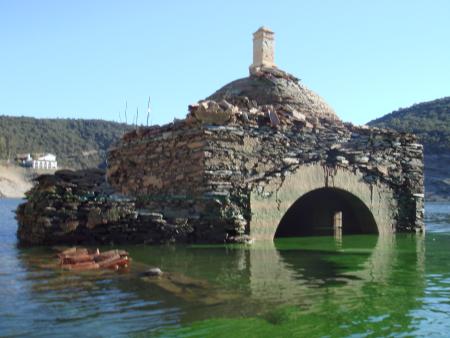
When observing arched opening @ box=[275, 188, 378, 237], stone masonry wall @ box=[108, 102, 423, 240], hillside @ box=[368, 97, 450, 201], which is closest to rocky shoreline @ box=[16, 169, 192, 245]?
stone masonry wall @ box=[108, 102, 423, 240]

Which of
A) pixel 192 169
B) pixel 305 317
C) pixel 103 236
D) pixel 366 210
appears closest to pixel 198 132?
pixel 192 169

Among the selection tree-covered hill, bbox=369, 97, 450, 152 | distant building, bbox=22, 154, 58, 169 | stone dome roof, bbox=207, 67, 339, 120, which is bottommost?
stone dome roof, bbox=207, 67, 339, 120

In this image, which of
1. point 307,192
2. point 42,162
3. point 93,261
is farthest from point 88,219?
point 42,162

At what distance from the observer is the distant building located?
283 ft

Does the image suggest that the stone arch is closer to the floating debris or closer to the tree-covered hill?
the floating debris

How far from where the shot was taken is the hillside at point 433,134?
57938 millimetres

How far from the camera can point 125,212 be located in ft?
39.2

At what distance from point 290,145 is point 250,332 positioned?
28.2 ft

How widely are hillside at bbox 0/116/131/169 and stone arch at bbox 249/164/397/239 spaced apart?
3169 inches

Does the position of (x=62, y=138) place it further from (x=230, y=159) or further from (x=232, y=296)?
(x=232, y=296)

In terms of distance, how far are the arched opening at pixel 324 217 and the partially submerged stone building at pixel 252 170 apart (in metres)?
0.09

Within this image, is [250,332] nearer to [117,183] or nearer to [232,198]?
[232,198]

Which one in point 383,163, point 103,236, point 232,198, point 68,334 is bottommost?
point 68,334

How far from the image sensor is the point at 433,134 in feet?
208
